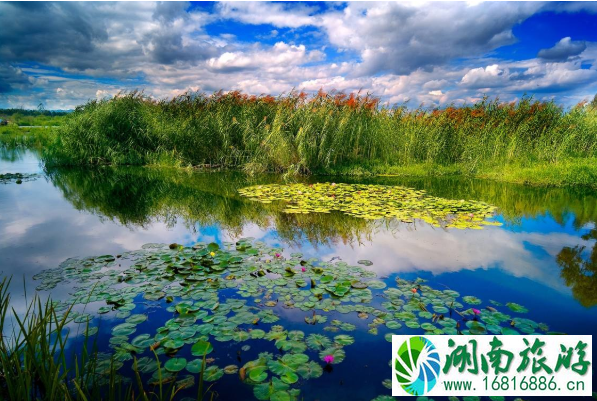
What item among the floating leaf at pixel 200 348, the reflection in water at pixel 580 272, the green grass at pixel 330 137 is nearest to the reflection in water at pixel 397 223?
the reflection in water at pixel 580 272

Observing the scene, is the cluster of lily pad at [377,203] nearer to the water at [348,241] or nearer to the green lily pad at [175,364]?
the water at [348,241]

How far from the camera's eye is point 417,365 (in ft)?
7.23

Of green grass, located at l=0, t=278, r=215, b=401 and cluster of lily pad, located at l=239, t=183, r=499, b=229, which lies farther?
cluster of lily pad, located at l=239, t=183, r=499, b=229

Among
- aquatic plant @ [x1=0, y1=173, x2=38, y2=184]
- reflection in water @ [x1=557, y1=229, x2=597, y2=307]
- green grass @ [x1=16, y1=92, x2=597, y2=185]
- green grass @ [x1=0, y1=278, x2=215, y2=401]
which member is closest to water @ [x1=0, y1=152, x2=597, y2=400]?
reflection in water @ [x1=557, y1=229, x2=597, y2=307]

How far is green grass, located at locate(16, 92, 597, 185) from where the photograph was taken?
999cm

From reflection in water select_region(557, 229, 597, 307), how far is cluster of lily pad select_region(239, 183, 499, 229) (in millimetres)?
1131

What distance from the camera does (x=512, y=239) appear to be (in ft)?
15.4

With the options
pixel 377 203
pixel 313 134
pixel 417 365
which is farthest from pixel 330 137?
pixel 417 365

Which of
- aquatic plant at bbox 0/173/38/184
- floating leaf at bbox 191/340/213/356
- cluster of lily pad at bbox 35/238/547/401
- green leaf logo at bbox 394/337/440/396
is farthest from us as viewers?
aquatic plant at bbox 0/173/38/184

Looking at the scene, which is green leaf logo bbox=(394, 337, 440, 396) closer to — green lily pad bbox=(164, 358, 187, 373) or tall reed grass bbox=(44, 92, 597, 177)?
green lily pad bbox=(164, 358, 187, 373)

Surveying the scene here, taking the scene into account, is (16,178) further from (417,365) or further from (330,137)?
(417,365)

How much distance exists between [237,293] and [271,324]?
1.93ft

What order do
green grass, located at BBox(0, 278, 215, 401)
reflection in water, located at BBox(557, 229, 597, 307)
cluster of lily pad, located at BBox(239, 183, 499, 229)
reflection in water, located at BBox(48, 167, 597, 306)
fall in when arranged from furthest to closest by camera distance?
cluster of lily pad, located at BBox(239, 183, 499, 229), reflection in water, located at BBox(48, 167, 597, 306), reflection in water, located at BBox(557, 229, 597, 307), green grass, located at BBox(0, 278, 215, 401)

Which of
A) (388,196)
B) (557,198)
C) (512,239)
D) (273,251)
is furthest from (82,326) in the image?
(557,198)
